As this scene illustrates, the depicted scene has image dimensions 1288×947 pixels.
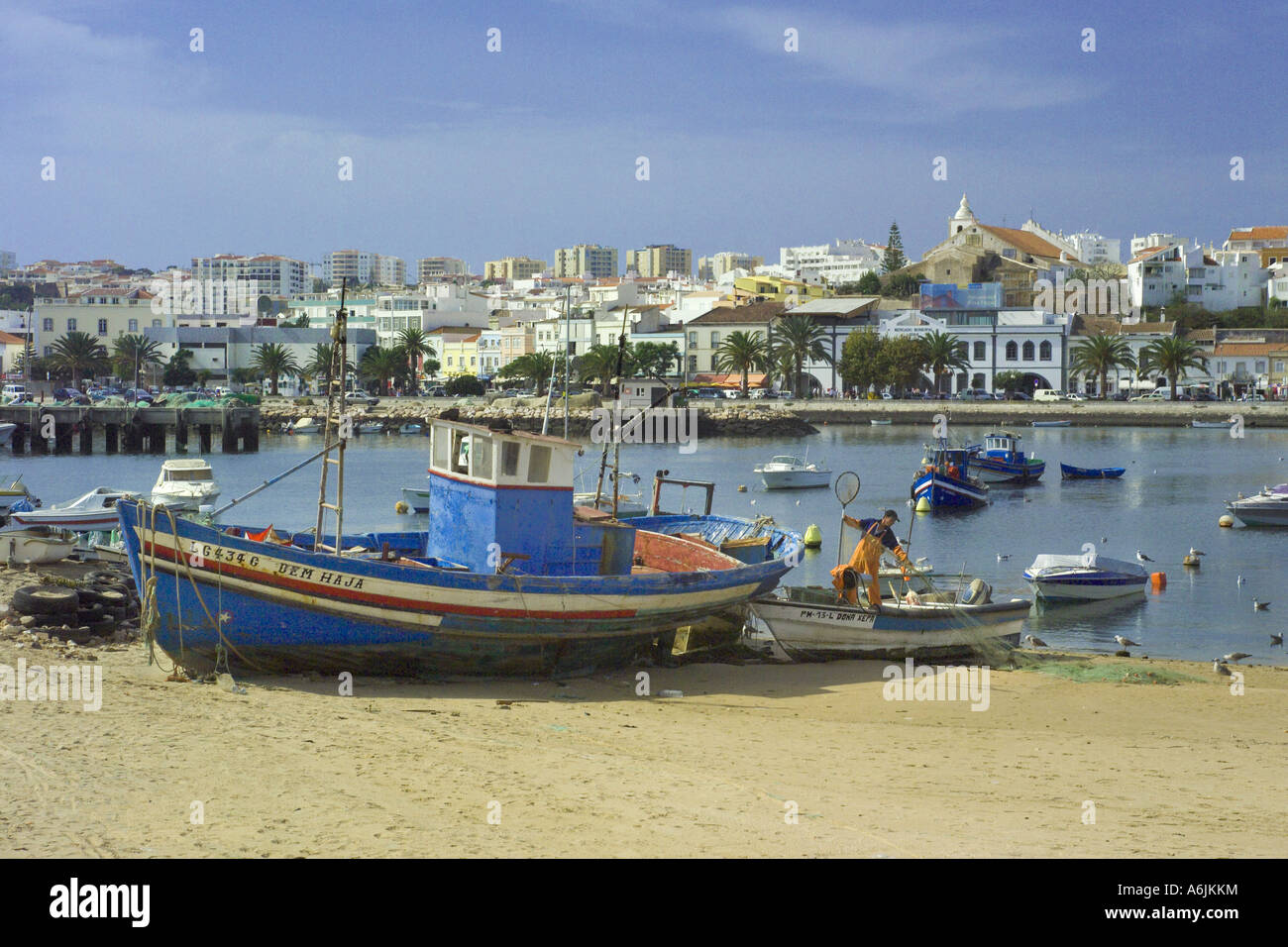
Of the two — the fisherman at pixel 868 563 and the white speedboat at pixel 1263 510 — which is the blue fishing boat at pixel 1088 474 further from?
the fisherman at pixel 868 563

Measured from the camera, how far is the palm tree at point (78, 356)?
→ 10227 centimetres

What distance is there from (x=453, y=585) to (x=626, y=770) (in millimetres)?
4442

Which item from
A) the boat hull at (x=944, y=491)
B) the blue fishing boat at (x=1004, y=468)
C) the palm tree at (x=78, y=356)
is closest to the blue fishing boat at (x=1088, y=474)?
the blue fishing boat at (x=1004, y=468)

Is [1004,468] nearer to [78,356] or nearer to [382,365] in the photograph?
[382,365]

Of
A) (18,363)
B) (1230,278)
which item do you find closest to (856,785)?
(18,363)

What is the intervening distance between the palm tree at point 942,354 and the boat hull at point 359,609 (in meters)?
87.1

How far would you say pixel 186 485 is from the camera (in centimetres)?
3731

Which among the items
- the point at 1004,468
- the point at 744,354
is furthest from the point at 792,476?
the point at 744,354

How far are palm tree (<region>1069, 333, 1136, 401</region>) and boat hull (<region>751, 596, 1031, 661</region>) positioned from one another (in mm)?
84090

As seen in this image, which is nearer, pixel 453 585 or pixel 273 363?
pixel 453 585

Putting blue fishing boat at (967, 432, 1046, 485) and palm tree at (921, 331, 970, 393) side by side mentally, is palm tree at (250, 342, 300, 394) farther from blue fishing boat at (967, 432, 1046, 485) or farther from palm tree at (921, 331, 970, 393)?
blue fishing boat at (967, 432, 1046, 485)

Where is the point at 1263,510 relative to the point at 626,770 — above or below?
below

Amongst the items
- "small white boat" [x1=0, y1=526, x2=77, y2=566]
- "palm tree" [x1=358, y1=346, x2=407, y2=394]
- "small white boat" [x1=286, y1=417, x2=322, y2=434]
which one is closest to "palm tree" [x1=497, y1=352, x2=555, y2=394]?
"palm tree" [x1=358, y1=346, x2=407, y2=394]

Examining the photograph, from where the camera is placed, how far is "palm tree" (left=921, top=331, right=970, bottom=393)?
99.4m
